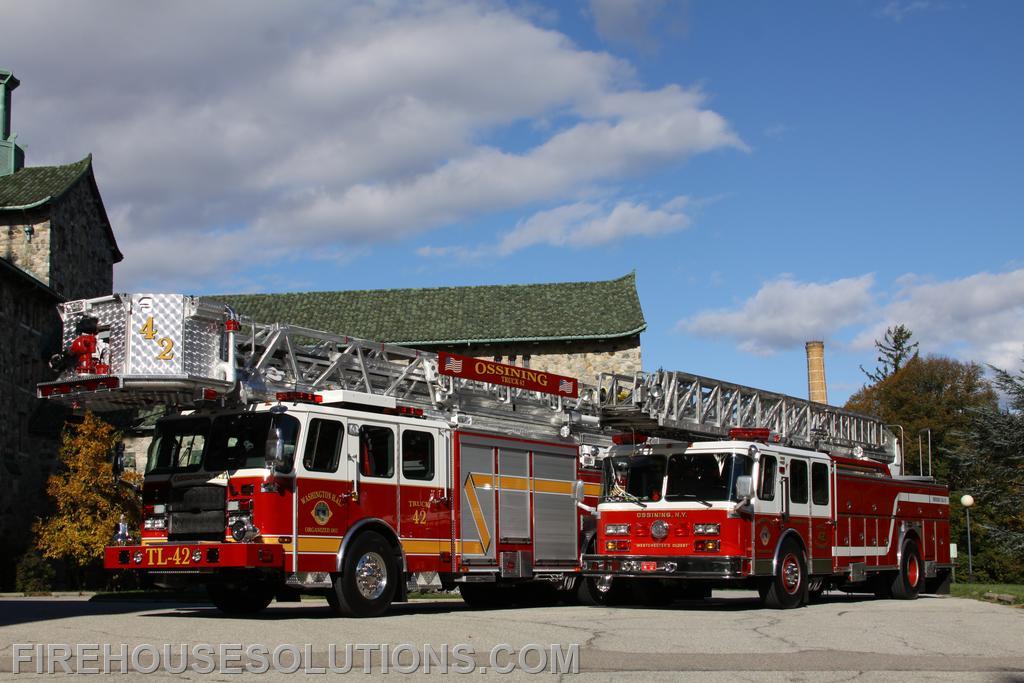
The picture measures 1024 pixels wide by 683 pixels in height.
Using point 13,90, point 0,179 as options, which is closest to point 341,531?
point 0,179

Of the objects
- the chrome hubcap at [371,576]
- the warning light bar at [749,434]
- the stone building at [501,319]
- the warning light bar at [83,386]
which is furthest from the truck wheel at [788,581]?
the stone building at [501,319]

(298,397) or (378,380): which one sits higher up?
(378,380)

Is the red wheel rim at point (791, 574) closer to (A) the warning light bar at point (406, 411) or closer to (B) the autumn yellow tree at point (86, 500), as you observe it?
(A) the warning light bar at point (406, 411)

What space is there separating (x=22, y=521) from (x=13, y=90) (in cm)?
1601

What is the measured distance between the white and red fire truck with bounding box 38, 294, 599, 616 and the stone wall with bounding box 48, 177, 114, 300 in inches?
876

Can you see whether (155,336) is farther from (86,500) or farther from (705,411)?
(86,500)

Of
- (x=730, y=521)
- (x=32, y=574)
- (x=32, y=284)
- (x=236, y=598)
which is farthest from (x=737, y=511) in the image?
(x=32, y=284)

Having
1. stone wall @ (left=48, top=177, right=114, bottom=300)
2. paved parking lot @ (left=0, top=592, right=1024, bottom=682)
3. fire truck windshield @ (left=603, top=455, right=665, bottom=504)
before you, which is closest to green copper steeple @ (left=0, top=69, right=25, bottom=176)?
stone wall @ (left=48, top=177, right=114, bottom=300)

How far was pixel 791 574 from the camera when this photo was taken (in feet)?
55.4

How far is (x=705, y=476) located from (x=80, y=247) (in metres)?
26.6

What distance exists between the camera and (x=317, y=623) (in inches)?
486

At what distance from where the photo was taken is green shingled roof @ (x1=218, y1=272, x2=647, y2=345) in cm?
4769

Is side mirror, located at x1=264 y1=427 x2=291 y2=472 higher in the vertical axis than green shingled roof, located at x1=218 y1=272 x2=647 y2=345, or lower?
lower

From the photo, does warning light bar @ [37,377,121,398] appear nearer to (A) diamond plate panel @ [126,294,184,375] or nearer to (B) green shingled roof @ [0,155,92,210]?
(A) diamond plate panel @ [126,294,184,375]
